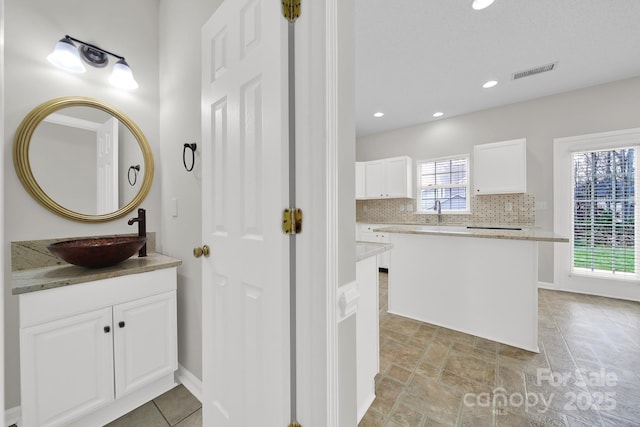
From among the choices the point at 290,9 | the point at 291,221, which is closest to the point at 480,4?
the point at 290,9

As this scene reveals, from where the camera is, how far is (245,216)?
3.65 ft

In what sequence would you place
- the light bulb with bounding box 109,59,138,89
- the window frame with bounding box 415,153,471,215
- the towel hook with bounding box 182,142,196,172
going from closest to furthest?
the towel hook with bounding box 182,142,196,172 < the light bulb with bounding box 109,59,138,89 < the window frame with bounding box 415,153,471,215

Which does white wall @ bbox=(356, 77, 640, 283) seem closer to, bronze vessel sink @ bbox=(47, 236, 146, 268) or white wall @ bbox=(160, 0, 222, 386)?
white wall @ bbox=(160, 0, 222, 386)


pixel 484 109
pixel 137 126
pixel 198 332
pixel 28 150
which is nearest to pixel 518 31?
pixel 484 109

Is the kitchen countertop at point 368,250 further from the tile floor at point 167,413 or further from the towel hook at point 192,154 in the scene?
the tile floor at point 167,413

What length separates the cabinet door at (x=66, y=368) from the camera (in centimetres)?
120

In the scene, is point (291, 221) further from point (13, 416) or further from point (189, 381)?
point (13, 416)

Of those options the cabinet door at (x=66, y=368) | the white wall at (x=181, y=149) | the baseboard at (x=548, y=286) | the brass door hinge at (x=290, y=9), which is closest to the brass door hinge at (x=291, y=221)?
the brass door hinge at (x=290, y=9)

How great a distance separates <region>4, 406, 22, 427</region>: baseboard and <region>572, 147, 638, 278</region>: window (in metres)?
5.69

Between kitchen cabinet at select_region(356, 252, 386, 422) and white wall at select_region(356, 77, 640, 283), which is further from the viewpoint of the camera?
white wall at select_region(356, 77, 640, 283)

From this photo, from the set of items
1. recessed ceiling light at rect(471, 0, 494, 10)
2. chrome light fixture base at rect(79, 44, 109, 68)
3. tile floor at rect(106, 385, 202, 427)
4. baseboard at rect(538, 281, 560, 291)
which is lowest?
tile floor at rect(106, 385, 202, 427)

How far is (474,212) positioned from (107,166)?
4938mm

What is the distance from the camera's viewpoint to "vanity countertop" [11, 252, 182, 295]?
1219 millimetres

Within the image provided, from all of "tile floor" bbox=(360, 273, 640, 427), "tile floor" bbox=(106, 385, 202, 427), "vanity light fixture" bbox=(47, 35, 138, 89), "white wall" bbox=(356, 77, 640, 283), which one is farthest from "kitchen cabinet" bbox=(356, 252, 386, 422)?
"white wall" bbox=(356, 77, 640, 283)
